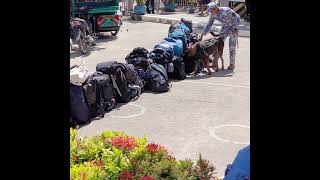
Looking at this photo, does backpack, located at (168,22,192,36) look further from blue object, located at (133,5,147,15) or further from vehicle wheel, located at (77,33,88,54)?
blue object, located at (133,5,147,15)

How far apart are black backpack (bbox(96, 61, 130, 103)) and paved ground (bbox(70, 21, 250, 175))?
0.22 meters

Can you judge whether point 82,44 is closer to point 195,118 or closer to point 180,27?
point 180,27

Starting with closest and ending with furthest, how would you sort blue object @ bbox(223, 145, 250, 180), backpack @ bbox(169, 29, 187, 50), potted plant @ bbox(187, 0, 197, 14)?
1. blue object @ bbox(223, 145, 250, 180)
2. backpack @ bbox(169, 29, 187, 50)
3. potted plant @ bbox(187, 0, 197, 14)

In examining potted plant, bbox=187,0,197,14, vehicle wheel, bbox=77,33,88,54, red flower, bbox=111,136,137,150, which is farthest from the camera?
potted plant, bbox=187,0,197,14

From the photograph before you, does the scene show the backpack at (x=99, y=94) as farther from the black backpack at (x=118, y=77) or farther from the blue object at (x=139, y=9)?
the blue object at (x=139, y=9)

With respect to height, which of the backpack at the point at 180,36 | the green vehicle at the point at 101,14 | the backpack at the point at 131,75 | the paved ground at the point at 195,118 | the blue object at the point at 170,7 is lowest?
the paved ground at the point at 195,118

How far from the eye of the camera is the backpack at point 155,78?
991 centimetres

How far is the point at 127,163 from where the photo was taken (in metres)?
3.82

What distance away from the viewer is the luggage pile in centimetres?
752

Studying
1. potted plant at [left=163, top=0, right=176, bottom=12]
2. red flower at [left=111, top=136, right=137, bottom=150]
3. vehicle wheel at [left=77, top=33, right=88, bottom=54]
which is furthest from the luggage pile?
potted plant at [left=163, top=0, right=176, bottom=12]

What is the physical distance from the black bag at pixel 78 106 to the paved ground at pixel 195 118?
167mm

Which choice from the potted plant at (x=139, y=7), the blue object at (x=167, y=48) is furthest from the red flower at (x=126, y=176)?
the potted plant at (x=139, y=7)
